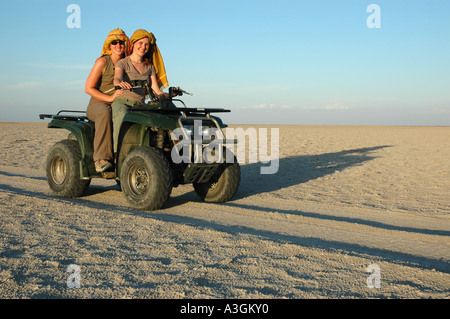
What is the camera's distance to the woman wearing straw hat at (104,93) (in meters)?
6.76

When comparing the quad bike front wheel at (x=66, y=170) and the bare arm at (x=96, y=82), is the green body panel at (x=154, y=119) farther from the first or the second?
the quad bike front wheel at (x=66, y=170)

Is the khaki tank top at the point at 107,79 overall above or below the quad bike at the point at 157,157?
above

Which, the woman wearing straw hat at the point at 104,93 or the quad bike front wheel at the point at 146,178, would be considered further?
the woman wearing straw hat at the point at 104,93

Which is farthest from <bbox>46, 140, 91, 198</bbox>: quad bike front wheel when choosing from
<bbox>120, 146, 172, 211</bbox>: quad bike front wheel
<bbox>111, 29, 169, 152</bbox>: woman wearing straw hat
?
<bbox>120, 146, 172, 211</bbox>: quad bike front wheel

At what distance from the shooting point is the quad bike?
240 inches

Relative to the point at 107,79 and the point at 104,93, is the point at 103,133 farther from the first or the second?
the point at 107,79

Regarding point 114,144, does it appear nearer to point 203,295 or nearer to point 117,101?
point 117,101

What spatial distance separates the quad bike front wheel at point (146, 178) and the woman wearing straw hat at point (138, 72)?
24.1 inches

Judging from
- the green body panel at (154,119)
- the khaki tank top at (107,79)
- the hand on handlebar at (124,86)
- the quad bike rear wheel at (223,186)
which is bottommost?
the quad bike rear wheel at (223,186)

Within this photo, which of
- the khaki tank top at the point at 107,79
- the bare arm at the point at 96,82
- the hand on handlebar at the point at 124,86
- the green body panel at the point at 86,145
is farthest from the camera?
the khaki tank top at the point at 107,79

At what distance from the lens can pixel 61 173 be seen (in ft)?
25.3

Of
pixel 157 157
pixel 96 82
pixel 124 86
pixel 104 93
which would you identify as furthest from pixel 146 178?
pixel 96 82

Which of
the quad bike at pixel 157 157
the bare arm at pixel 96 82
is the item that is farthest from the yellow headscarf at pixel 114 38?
the quad bike at pixel 157 157

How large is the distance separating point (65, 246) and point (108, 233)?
0.60 meters
